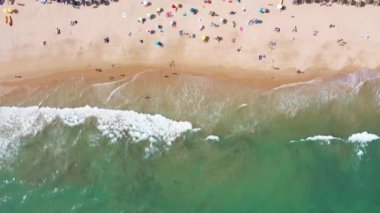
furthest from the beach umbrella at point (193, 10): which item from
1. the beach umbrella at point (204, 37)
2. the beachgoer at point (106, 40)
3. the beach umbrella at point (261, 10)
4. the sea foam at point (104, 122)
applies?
the sea foam at point (104, 122)

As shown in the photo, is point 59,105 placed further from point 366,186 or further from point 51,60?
point 366,186

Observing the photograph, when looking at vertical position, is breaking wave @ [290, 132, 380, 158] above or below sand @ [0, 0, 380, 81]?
below

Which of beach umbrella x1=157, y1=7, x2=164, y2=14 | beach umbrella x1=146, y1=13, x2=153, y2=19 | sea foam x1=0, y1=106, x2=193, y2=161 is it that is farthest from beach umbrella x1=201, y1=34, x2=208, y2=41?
sea foam x1=0, y1=106, x2=193, y2=161

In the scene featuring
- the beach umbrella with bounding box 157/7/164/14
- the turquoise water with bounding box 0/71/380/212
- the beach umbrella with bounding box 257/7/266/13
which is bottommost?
the turquoise water with bounding box 0/71/380/212

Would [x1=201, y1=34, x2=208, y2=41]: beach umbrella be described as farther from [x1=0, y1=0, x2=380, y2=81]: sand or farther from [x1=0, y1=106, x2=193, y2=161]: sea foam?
[x1=0, y1=106, x2=193, y2=161]: sea foam

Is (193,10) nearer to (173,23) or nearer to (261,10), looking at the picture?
(173,23)

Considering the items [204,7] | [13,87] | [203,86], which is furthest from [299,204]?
[13,87]
